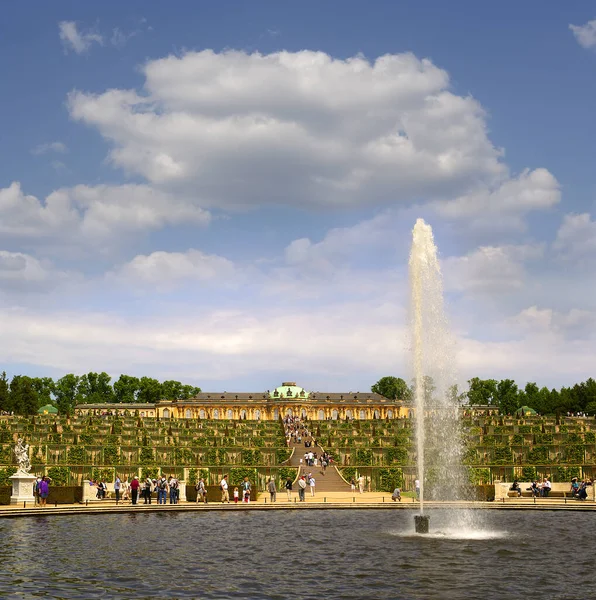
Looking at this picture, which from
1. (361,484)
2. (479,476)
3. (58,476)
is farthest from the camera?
(479,476)

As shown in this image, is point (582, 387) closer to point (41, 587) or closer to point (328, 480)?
point (328, 480)

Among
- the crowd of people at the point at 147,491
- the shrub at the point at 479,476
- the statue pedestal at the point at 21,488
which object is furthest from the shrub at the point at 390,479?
the statue pedestal at the point at 21,488

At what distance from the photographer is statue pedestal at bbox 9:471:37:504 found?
46.5 metres

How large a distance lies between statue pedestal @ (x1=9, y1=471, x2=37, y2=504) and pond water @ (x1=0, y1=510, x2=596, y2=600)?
684 cm

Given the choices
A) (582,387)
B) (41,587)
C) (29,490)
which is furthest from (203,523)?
(582,387)

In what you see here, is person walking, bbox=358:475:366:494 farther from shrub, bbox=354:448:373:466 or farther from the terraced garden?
shrub, bbox=354:448:373:466

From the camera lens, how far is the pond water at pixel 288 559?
22594 mm

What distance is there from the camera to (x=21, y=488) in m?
46.8

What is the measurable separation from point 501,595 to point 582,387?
17653 cm

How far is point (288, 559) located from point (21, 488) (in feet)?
82.4

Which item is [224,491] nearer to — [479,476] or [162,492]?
[162,492]

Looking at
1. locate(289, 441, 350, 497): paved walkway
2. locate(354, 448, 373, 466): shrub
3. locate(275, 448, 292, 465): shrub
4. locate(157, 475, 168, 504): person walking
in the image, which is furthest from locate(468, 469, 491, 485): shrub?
locate(157, 475, 168, 504): person walking

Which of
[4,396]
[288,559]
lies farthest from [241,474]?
[4,396]

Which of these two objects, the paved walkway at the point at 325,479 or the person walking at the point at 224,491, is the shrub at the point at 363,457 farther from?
the person walking at the point at 224,491
